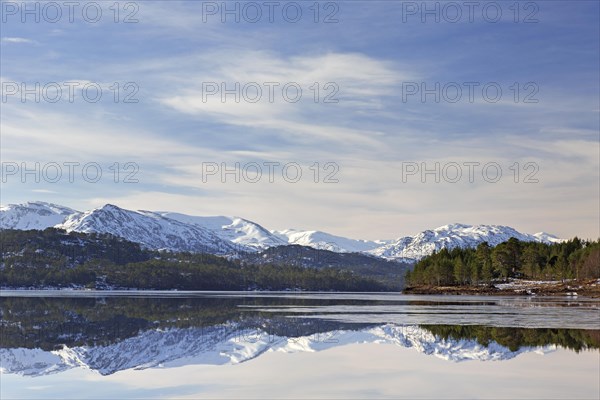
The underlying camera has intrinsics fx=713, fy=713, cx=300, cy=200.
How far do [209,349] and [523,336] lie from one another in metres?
22.6

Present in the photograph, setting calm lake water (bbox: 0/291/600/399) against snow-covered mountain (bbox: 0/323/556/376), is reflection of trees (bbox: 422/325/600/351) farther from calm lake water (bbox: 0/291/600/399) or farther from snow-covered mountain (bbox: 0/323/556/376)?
snow-covered mountain (bbox: 0/323/556/376)

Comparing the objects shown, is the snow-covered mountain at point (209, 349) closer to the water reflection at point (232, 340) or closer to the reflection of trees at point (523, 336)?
the water reflection at point (232, 340)

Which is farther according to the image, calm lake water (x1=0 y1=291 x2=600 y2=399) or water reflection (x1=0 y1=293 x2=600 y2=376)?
water reflection (x1=0 y1=293 x2=600 y2=376)

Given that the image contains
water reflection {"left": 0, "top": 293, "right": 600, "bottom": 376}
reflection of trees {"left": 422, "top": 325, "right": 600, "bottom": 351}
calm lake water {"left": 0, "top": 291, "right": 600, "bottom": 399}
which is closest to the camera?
calm lake water {"left": 0, "top": 291, "right": 600, "bottom": 399}

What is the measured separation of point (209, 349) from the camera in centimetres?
4447

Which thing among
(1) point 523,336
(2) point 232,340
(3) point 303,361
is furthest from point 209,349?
(1) point 523,336

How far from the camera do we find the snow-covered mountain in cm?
3766

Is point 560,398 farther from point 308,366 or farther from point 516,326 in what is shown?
point 516,326

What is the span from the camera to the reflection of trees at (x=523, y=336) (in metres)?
45.6

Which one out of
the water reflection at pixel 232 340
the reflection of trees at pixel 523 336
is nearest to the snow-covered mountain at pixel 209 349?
the water reflection at pixel 232 340

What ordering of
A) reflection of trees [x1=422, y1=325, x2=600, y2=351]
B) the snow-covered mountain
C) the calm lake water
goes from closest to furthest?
the calm lake water → the snow-covered mountain → reflection of trees [x1=422, y1=325, x2=600, y2=351]

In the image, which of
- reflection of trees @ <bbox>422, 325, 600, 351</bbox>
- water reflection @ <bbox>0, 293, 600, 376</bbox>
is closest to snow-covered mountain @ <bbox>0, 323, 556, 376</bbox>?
water reflection @ <bbox>0, 293, 600, 376</bbox>

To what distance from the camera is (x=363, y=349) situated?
44000 millimetres

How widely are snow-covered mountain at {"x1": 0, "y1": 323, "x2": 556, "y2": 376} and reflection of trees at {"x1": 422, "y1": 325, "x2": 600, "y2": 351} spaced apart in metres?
1.36
